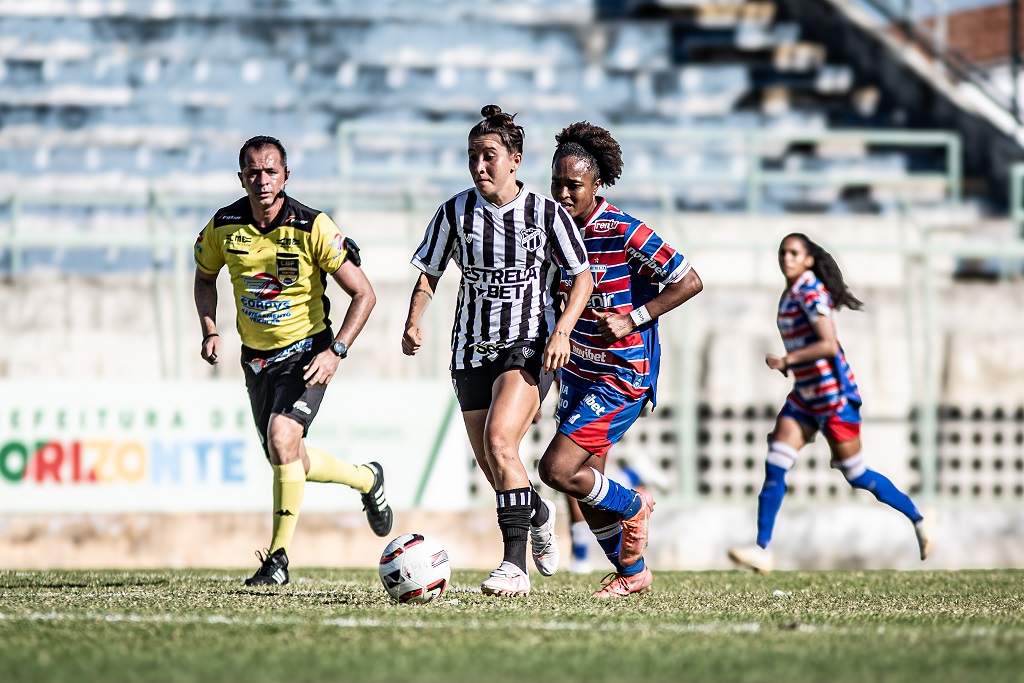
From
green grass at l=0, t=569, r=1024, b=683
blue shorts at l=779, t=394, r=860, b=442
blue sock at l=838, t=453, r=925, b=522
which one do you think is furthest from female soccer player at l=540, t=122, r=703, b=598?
blue sock at l=838, t=453, r=925, b=522

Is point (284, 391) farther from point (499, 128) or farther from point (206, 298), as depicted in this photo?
point (499, 128)

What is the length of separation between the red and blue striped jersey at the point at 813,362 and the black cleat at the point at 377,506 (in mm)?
2541

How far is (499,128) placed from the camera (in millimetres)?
6977

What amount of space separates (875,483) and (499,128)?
3834 mm

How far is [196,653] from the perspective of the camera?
497 cm

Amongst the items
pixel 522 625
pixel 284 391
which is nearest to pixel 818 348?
pixel 284 391

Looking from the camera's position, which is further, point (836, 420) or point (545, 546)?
point (836, 420)

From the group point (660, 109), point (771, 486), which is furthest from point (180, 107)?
point (771, 486)

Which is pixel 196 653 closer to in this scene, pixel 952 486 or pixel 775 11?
pixel 952 486

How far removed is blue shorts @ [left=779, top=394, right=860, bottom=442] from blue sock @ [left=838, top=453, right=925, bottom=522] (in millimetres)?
156

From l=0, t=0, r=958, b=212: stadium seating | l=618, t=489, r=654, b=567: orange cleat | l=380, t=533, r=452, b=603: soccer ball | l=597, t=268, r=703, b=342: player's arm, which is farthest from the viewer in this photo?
l=0, t=0, r=958, b=212: stadium seating

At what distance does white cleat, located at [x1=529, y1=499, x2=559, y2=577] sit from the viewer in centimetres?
723

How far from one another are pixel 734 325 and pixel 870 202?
5.38 meters

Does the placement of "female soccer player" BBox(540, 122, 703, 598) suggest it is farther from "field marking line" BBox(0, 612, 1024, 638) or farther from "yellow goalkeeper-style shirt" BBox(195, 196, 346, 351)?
"field marking line" BBox(0, 612, 1024, 638)
